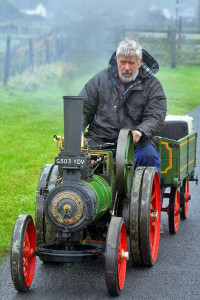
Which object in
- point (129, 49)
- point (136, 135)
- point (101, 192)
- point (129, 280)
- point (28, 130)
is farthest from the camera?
point (28, 130)

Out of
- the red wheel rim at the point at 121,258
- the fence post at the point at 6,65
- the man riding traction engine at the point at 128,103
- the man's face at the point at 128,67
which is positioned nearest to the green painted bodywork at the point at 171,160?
the man riding traction engine at the point at 128,103

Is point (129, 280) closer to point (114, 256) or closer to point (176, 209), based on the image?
point (114, 256)

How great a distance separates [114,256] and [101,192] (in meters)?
0.51

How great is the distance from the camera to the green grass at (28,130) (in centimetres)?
785

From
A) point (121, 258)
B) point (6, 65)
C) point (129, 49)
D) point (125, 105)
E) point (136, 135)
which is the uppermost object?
point (6, 65)

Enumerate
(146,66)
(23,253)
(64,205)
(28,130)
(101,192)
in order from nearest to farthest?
(64,205)
(23,253)
(101,192)
(146,66)
(28,130)

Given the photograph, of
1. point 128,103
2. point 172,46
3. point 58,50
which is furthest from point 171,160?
point 172,46

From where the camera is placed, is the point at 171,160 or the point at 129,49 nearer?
the point at 129,49

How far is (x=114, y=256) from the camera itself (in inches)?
191

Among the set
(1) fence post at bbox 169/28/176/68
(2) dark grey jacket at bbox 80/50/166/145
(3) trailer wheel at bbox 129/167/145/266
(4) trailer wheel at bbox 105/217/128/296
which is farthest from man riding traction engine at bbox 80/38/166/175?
(1) fence post at bbox 169/28/176/68

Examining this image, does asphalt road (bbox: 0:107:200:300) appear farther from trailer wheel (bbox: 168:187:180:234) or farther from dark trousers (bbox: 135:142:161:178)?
dark trousers (bbox: 135:142:161:178)

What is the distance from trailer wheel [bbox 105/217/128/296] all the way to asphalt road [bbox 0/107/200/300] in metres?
0.12

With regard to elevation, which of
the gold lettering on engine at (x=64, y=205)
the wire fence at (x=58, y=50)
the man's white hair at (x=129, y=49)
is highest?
the wire fence at (x=58, y=50)

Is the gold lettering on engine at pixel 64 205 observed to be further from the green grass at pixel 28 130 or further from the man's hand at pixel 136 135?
the green grass at pixel 28 130
